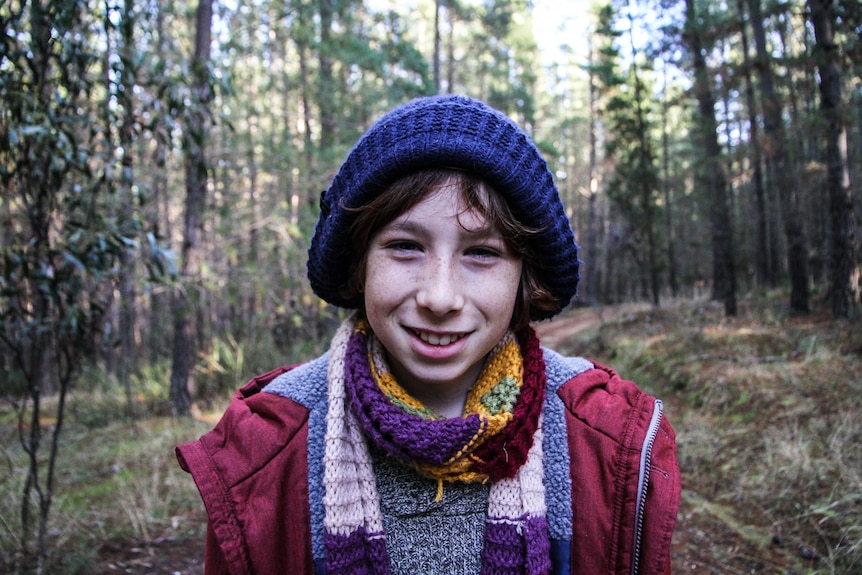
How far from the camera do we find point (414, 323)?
124cm

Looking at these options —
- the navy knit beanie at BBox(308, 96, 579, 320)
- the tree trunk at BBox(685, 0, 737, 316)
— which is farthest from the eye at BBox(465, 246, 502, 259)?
the tree trunk at BBox(685, 0, 737, 316)

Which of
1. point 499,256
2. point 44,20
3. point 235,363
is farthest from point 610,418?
point 235,363

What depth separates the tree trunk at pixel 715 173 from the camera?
34.4 ft

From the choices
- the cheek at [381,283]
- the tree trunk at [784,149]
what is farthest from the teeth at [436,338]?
the tree trunk at [784,149]

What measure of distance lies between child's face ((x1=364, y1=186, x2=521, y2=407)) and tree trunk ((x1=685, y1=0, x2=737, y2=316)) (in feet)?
34.8

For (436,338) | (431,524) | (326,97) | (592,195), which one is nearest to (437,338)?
(436,338)

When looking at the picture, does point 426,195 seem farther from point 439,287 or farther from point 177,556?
point 177,556

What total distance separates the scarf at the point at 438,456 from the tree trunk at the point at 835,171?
26.1 feet

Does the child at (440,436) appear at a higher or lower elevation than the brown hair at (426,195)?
lower

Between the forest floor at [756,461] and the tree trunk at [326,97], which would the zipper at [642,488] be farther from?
the tree trunk at [326,97]

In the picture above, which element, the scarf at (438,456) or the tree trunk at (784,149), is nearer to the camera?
the scarf at (438,456)

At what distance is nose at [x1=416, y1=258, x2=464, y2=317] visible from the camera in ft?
3.92

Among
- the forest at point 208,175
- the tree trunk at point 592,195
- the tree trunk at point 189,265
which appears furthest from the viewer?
the tree trunk at point 592,195

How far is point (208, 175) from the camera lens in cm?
405
